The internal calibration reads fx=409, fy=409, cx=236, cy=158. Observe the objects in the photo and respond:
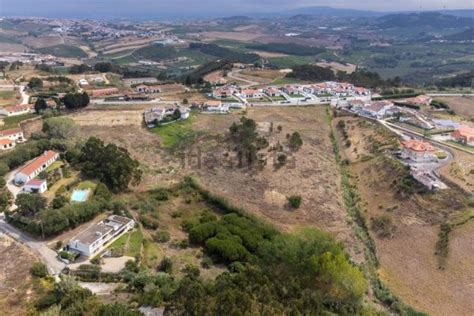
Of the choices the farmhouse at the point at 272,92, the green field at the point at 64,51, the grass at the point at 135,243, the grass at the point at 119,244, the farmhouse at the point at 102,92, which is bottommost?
the green field at the point at 64,51

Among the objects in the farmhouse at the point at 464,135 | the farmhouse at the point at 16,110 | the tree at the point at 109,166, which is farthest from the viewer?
the farmhouse at the point at 16,110

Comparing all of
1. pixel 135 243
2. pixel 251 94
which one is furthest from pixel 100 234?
pixel 251 94

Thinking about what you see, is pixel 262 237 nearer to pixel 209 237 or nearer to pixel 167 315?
pixel 209 237

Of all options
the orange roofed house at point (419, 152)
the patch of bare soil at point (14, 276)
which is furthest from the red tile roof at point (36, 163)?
the orange roofed house at point (419, 152)

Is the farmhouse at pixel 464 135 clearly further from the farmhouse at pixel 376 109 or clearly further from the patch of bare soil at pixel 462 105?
the patch of bare soil at pixel 462 105

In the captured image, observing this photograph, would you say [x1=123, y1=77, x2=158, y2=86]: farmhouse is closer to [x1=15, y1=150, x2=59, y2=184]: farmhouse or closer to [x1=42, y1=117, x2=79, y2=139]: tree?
[x1=42, y1=117, x2=79, y2=139]: tree

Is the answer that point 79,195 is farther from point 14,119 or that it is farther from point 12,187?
point 14,119

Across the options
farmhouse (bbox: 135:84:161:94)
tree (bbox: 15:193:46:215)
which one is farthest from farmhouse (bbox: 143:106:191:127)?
tree (bbox: 15:193:46:215)
